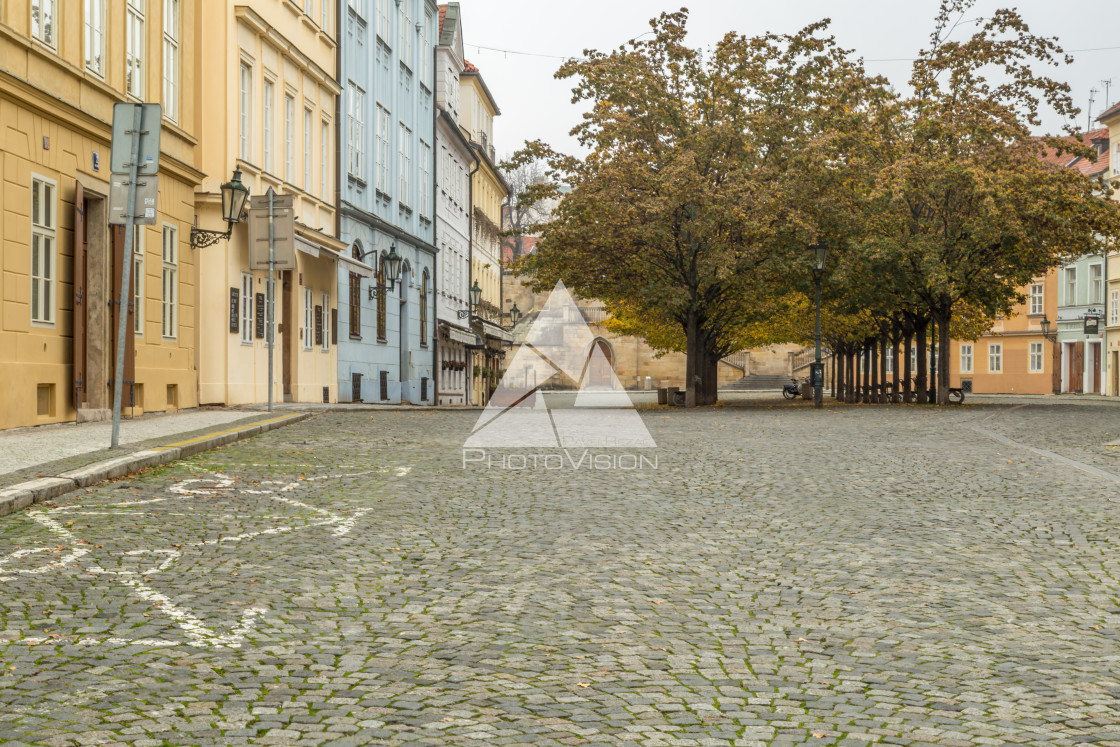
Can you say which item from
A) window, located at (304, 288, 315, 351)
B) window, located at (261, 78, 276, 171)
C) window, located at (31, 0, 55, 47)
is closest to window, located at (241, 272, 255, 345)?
window, located at (261, 78, 276, 171)

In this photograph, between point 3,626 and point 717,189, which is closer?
point 3,626

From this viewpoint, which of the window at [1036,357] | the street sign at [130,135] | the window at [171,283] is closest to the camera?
the street sign at [130,135]

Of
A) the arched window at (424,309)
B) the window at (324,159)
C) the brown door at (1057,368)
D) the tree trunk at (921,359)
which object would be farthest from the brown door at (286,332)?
the brown door at (1057,368)

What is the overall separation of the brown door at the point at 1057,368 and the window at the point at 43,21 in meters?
64.0

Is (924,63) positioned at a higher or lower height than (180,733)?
higher

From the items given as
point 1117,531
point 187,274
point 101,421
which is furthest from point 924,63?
point 1117,531

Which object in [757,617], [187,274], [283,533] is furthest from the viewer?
[187,274]

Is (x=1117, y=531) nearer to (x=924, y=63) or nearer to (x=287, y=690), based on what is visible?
(x=287, y=690)

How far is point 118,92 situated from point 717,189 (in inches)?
648

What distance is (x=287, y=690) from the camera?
4496 millimetres

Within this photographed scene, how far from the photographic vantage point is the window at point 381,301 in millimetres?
35938

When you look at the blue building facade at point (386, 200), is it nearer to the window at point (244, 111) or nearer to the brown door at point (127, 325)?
the window at point (244, 111)

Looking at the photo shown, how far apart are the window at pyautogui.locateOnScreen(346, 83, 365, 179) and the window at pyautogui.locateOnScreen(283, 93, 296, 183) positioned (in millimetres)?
3719

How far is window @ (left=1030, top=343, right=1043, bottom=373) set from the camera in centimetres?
7512
